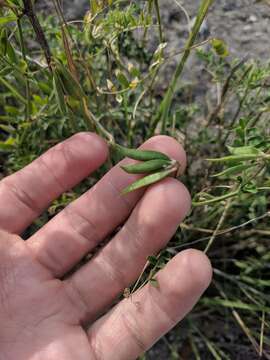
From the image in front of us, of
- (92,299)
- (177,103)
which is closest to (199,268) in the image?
(92,299)

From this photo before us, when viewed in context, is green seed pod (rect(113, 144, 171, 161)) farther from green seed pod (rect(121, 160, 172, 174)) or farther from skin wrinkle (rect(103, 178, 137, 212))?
skin wrinkle (rect(103, 178, 137, 212))

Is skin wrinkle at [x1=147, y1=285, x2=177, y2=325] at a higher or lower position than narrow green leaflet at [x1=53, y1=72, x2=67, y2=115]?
lower

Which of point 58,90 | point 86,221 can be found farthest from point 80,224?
point 58,90

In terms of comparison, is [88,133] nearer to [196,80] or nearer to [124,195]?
[124,195]

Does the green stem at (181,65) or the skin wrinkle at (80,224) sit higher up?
the green stem at (181,65)

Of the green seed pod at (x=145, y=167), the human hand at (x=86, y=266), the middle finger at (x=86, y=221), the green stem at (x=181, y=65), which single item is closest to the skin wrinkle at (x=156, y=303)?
the human hand at (x=86, y=266)

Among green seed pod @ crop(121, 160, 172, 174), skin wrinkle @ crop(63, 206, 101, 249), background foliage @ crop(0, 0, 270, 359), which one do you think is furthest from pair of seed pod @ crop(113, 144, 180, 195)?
skin wrinkle @ crop(63, 206, 101, 249)

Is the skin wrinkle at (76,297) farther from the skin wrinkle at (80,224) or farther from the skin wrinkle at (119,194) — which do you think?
the skin wrinkle at (119,194)
